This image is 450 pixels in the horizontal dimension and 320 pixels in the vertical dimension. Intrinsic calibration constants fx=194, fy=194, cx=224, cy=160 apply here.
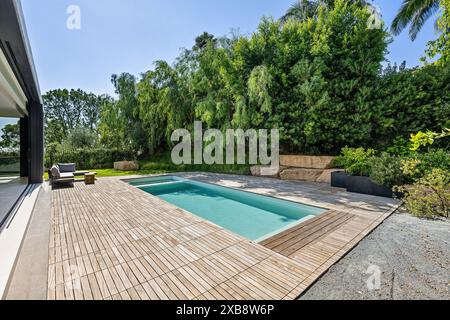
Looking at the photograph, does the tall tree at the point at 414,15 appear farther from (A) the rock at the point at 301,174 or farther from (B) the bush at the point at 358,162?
(A) the rock at the point at 301,174

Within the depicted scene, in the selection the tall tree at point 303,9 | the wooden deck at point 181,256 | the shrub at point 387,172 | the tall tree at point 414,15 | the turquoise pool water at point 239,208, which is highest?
the tall tree at point 303,9

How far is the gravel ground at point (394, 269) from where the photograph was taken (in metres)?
1.95

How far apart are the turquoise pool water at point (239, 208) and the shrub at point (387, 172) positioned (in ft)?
7.62

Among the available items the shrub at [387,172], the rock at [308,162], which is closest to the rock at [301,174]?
the rock at [308,162]

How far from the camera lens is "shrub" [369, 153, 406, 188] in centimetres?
529

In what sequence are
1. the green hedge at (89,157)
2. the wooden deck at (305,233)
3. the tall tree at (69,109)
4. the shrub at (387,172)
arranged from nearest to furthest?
the wooden deck at (305,233) → the shrub at (387,172) → the green hedge at (89,157) → the tall tree at (69,109)

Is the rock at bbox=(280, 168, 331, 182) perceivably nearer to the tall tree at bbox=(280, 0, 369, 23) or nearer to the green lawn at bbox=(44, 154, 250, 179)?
the green lawn at bbox=(44, 154, 250, 179)

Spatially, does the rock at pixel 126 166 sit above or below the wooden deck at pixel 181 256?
above

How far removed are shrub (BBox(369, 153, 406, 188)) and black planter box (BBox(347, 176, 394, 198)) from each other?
16 cm

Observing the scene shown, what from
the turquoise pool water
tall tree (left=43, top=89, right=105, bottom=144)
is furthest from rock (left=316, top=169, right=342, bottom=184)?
tall tree (left=43, top=89, right=105, bottom=144)

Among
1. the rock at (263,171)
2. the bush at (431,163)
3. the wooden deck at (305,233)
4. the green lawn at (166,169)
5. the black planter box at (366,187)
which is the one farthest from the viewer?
the green lawn at (166,169)

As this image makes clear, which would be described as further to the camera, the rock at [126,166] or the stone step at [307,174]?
the rock at [126,166]

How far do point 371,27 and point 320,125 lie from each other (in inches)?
174
